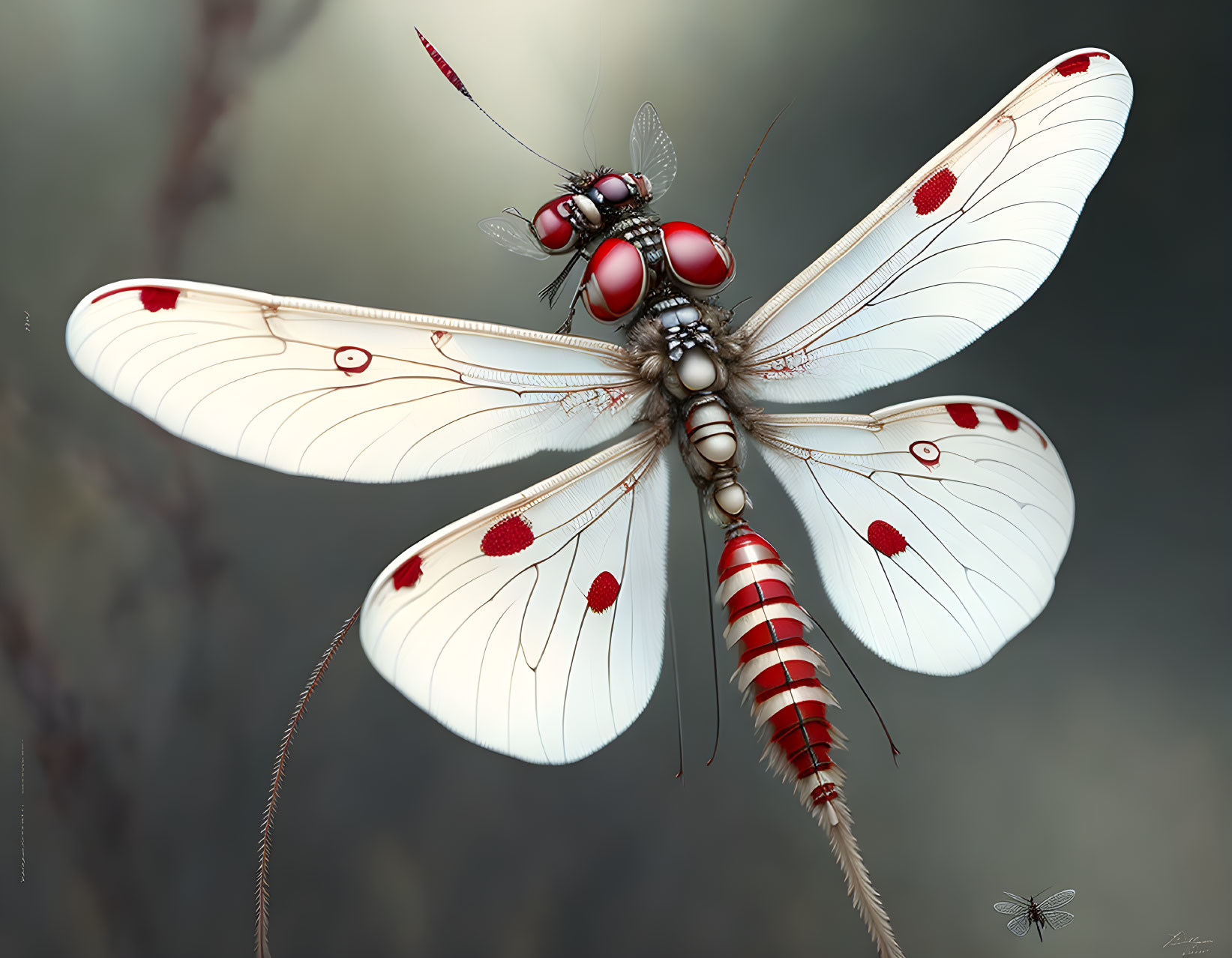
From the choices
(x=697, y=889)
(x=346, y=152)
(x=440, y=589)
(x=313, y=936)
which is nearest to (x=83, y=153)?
(x=346, y=152)

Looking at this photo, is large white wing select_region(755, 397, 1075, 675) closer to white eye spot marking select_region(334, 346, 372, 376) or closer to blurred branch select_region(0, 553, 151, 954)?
white eye spot marking select_region(334, 346, 372, 376)

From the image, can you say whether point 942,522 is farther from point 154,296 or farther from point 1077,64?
point 154,296

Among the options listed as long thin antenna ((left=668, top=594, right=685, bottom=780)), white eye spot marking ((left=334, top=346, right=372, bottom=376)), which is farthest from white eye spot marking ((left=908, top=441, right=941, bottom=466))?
white eye spot marking ((left=334, top=346, right=372, bottom=376))

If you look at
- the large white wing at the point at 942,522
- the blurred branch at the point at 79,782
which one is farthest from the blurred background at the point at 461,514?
the large white wing at the point at 942,522

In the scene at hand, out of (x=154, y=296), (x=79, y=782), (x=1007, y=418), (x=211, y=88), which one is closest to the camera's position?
(x=154, y=296)

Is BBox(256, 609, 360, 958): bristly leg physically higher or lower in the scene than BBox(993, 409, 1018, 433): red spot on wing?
lower

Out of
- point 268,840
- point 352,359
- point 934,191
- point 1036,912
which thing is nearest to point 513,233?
point 352,359
